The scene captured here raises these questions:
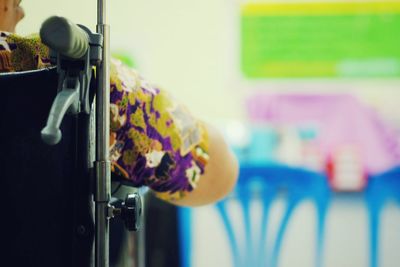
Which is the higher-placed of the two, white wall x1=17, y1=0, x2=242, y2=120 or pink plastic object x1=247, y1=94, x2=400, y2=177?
white wall x1=17, y1=0, x2=242, y2=120

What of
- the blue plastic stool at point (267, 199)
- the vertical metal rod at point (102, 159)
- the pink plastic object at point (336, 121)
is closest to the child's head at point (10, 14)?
the vertical metal rod at point (102, 159)

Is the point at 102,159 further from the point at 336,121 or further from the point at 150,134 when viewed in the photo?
the point at 336,121

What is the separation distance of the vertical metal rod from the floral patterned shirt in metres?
0.09

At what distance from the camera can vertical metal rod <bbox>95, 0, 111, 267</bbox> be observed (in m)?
0.54

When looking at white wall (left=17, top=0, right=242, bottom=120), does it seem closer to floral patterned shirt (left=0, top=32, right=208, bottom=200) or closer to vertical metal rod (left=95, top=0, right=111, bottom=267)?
floral patterned shirt (left=0, top=32, right=208, bottom=200)

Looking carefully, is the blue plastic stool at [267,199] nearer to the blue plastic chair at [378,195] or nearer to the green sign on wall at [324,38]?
the blue plastic chair at [378,195]

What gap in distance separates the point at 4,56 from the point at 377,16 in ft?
6.47

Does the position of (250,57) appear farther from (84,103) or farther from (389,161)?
(84,103)

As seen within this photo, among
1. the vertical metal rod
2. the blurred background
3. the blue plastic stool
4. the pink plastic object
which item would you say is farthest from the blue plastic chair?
the vertical metal rod

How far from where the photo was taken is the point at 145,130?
0.68 meters

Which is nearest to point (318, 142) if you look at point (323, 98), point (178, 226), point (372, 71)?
point (323, 98)

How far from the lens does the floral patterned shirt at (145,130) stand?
2.01 ft

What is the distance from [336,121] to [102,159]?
70.1 inches

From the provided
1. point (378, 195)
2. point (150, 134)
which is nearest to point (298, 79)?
point (378, 195)
